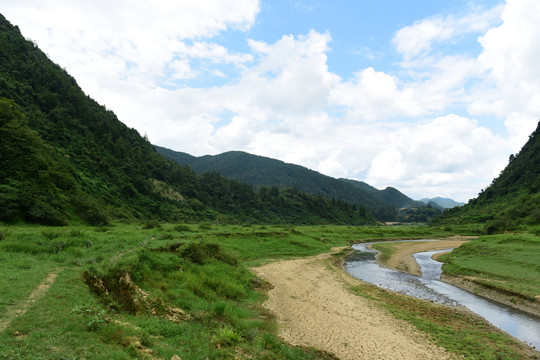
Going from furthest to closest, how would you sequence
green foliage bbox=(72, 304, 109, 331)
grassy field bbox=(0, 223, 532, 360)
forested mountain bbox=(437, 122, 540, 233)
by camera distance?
forested mountain bbox=(437, 122, 540, 233) → green foliage bbox=(72, 304, 109, 331) → grassy field bbox=(0, 223, 532, 360)

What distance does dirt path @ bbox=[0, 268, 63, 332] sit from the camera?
29.8 feet

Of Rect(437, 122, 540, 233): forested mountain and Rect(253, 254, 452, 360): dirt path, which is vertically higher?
Rect(437, 122, 540, 233): forested mountain

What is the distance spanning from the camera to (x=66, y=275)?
14.3m

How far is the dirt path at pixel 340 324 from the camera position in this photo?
1420 centimetres

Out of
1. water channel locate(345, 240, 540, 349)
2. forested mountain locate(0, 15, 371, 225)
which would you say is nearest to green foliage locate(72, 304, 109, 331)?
water channel locate(345, 240, 540, 349)

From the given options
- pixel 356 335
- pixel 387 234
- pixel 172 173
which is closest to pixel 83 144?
pixel 172 173

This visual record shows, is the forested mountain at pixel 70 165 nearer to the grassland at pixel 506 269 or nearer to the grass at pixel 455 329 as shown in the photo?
the grass at pixel 455 329

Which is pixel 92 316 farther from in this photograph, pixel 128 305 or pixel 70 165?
pixel 70 165

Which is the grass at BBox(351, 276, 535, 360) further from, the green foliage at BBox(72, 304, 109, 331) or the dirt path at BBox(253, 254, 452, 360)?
the green foliage at BBox(72, 304, 109, 331)

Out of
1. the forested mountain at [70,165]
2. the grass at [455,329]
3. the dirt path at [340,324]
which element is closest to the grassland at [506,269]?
the grass at [455,329]

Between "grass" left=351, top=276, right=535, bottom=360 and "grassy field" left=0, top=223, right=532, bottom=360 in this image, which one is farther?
"grass" left=351, top=276, right=535, bottom=360

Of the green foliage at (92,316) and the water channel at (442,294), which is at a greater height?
the green foliage at (92,316)

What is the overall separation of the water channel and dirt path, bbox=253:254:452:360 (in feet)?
21.7

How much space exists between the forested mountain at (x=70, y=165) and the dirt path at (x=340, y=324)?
32.5 m
